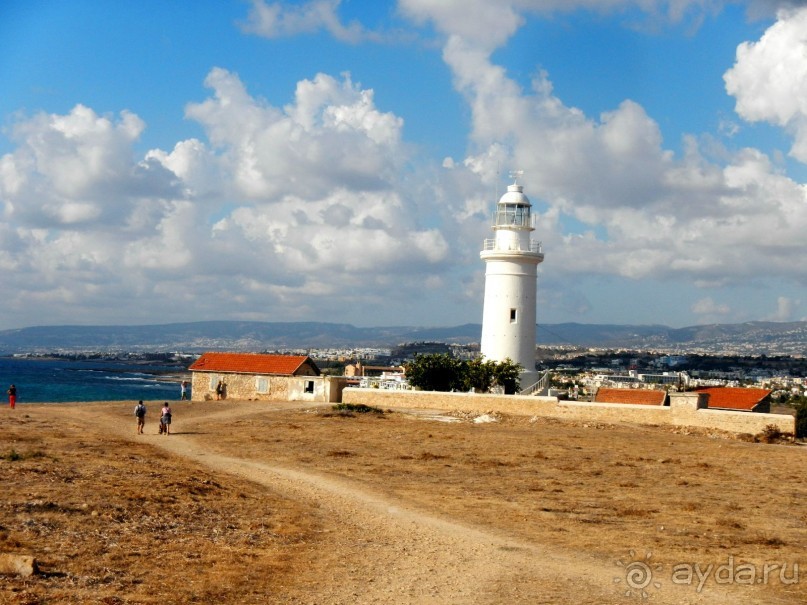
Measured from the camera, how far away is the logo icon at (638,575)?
9.99 metres

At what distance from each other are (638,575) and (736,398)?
2861 cm

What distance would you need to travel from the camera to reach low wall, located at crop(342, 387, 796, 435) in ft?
91.7

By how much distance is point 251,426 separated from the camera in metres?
27.6

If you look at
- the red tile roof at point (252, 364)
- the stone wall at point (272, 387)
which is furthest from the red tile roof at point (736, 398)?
the red tile roof at point (252, 364)

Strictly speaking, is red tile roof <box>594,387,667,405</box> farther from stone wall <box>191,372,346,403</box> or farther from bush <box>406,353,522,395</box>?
stone wall <box>191,372,346,403</box>

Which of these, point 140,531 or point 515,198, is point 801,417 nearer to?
point 515,198

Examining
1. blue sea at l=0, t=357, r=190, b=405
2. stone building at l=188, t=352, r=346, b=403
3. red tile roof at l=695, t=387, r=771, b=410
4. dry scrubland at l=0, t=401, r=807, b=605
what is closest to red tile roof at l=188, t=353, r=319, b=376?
stone building at l=188, t=352, r=346, b=403

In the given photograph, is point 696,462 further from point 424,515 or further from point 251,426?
point 251,426

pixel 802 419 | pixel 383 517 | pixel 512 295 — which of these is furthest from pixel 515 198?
pixel 383 517

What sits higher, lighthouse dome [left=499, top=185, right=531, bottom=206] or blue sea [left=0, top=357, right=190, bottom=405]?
lighthouse dome [left=499, top=185, right=531, bottom=206]

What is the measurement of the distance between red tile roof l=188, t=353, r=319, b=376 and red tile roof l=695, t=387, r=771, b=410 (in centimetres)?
1641

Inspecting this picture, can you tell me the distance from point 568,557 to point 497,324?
25538 mm

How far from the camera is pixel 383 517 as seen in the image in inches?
545

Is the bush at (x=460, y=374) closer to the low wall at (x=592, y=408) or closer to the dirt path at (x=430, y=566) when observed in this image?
the low wall at (x=592, y=408)
